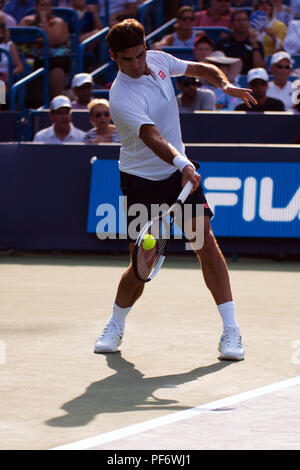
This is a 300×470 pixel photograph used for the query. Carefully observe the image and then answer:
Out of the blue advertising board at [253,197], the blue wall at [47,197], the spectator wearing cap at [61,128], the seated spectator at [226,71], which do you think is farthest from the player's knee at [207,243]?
the seated spectator at [226,71]

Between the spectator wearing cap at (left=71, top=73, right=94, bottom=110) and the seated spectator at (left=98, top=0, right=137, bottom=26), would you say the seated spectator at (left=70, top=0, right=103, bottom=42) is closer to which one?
the seated spectator at (left=98, top=0, right=137, bottom=26)

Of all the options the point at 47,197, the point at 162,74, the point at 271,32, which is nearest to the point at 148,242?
the point at 162,74

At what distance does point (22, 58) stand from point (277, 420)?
38.3 feet

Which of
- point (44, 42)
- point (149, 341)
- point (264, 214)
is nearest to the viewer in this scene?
point (149, 341)

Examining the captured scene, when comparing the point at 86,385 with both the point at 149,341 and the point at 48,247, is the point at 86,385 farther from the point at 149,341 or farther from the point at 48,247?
the point at 48,247

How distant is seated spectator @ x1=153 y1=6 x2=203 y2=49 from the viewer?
15578 millimetres

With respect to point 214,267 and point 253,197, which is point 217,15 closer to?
point 253,197

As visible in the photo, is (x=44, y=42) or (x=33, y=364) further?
(x=44, y=42)

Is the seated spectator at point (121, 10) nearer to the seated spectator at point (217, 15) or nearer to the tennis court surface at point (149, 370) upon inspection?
the seated spectator at point (217, 15)

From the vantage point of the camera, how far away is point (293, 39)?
15.5 metres

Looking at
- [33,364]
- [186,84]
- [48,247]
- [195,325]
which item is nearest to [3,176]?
[48,247]

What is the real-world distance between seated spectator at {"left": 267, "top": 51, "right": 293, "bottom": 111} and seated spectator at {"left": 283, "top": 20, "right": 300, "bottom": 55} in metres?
1.83

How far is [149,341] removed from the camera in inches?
284

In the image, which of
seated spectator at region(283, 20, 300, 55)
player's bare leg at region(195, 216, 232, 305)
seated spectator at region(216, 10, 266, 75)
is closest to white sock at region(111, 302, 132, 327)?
player's bare leg at region(195, 216, 232, 305)
